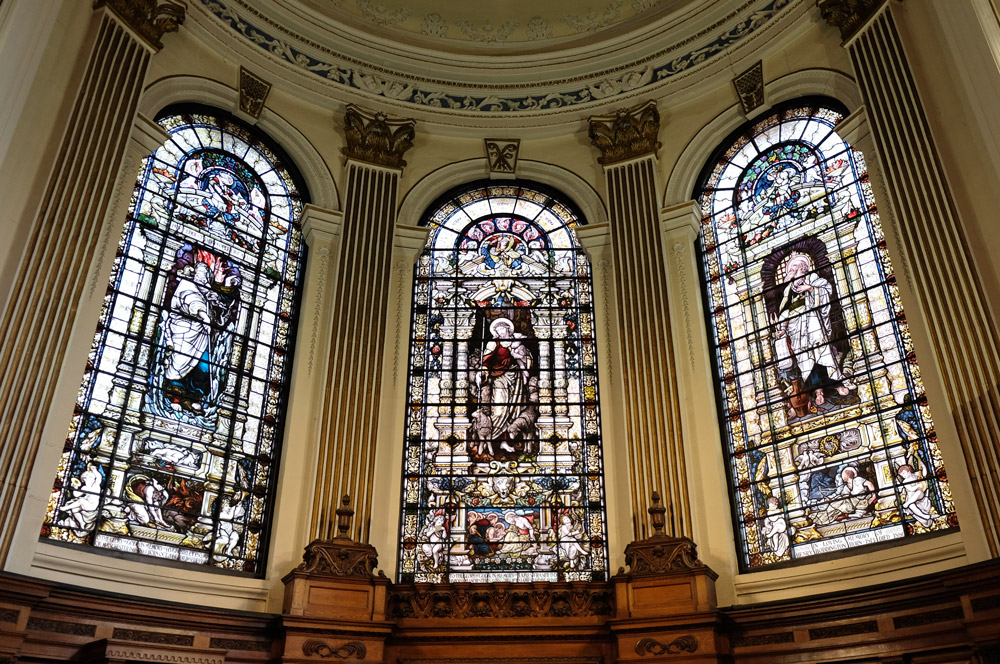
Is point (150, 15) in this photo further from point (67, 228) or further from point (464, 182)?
point (464, 182)

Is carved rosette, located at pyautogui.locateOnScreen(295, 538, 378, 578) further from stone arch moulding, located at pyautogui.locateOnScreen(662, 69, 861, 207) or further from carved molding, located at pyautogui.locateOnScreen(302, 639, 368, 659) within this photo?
stone arch moulding, located at pyautogui.locateOnScreen(662, 69, 861, 207)

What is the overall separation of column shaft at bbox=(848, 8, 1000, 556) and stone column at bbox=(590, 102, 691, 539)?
9.08 feet

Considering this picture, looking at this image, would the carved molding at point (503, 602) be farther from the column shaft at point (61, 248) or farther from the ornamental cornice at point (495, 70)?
the ornamental cornice at point (495, 70)

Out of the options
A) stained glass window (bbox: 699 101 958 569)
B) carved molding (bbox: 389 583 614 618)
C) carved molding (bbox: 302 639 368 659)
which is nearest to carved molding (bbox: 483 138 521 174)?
stained glass window (bbox: 699 101 958 569)

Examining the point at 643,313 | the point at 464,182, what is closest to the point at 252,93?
the point at 464,182

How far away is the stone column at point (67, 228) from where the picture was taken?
775cm

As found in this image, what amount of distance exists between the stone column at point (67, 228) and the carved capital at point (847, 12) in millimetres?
7720

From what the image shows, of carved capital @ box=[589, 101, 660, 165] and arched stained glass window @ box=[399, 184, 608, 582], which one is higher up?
carved capital @ box=[589, 101, 660, 165]

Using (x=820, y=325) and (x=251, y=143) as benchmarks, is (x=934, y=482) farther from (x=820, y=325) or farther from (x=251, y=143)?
(x=251, y=143)

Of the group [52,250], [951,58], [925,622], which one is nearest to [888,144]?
[951,58]

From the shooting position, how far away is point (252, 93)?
1162 cm

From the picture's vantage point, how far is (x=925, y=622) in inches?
297

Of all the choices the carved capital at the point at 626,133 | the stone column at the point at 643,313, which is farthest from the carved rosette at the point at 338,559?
the carved capital at the point at 626,133

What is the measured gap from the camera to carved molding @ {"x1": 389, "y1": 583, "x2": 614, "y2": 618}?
9.14m
